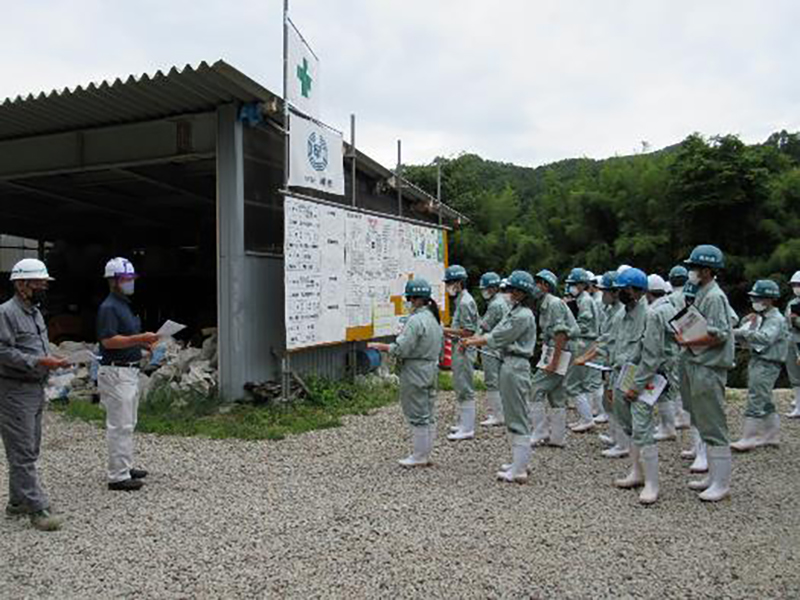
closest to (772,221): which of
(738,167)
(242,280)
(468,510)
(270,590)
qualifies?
(738,167)

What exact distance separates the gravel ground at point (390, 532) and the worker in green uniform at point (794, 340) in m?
2.71

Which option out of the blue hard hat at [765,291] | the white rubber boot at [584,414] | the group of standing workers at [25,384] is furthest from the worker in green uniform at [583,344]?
the group of standing workers at [25,384]

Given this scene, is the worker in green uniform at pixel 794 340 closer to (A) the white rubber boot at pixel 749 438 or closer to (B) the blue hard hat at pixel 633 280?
(A) the white rubber boot at pixel 749 438

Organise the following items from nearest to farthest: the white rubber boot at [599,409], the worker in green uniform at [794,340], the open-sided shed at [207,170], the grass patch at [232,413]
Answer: the grass patch at [232,413] < the open-sided shed at [207,170] < the worker in green uniform at [794,340] < the white rubber boot at [599,409]

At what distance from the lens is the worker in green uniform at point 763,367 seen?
294 inches

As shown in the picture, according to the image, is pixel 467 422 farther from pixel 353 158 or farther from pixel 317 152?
pixel 353 158

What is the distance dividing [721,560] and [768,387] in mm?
4063

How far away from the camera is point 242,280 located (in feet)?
28.4

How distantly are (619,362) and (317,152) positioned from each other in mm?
5400

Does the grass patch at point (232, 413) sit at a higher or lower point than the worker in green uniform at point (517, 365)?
lower

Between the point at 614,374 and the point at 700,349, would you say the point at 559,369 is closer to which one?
the point at 614,374

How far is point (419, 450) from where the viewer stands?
6430 millimetres

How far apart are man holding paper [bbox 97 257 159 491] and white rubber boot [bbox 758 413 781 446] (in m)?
6.56

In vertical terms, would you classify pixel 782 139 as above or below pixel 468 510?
above
